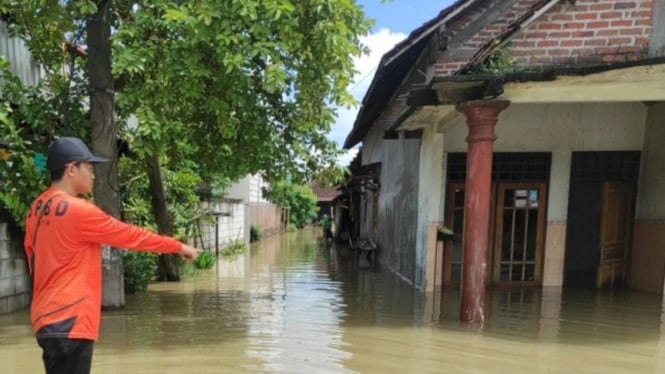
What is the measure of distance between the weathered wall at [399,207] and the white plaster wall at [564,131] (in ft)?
5.86

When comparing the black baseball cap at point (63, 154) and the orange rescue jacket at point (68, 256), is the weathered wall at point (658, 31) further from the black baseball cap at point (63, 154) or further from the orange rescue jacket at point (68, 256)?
the black baseball cap at point (63, 154)

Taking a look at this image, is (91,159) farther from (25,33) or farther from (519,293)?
(519,293)

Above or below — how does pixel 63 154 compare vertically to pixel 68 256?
above

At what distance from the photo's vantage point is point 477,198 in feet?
19.5

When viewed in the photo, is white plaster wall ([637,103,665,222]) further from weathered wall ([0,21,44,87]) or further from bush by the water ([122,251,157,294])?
weathered wall ([0,21,44,87])

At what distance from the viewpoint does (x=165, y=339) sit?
5301 millimetres

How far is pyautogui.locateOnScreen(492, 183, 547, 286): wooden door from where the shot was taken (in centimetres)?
863

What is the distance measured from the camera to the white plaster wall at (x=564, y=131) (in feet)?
27.7

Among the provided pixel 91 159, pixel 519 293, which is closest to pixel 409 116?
pixel 519 293

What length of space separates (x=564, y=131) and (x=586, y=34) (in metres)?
2.29

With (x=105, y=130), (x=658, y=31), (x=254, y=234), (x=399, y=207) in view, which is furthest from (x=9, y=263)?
(x=254, y=234)

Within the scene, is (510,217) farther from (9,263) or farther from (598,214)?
(9,263)

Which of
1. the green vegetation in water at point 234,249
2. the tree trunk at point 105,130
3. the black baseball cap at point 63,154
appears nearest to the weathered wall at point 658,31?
the black baseball cap at point 63,154

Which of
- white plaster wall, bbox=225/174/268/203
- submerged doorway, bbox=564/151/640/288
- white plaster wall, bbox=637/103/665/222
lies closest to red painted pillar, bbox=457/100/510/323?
submerged doorway, bbox=564/151/640/288
